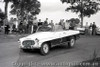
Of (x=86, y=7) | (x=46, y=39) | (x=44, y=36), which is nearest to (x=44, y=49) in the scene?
(x=46, y=39)

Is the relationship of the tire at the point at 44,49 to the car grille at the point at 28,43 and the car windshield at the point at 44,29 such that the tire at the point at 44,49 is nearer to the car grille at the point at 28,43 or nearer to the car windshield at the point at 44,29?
the car grille at the point at 28,43

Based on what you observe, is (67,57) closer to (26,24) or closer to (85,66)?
(85,66)

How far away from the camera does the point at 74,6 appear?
114 feet

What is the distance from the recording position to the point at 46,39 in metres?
11.8

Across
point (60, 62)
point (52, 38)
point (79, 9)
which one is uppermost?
point (79, 9)

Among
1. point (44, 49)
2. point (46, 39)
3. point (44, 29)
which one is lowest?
point (44, 49)

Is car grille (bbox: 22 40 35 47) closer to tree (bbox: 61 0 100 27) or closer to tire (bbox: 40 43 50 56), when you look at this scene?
tire (bbox: 40 43 50 56)

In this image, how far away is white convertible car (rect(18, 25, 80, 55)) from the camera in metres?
11.6

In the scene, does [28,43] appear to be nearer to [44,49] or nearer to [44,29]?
[44,49]

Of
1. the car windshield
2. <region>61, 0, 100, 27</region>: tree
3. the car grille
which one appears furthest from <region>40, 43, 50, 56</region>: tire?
<region>61, 0, 100, 27</region>: tree

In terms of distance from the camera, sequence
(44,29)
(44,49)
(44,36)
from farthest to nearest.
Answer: (44,29) → (44,36) → (44,49)

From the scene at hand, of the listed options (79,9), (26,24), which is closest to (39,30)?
(26,24)

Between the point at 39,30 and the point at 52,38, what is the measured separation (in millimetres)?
1491

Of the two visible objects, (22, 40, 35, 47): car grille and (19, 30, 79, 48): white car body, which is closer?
(19, 30, 79, 48): white car body
